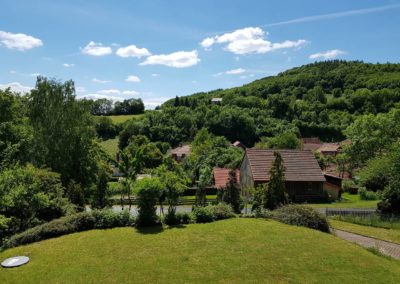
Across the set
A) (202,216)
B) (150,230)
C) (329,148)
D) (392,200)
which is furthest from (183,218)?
(329,148)

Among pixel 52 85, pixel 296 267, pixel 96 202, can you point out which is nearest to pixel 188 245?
pixel 296 267

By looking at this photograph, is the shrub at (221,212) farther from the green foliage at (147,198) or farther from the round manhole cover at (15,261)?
the round manhole cover at (15,261)

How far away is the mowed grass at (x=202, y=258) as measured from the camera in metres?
15.3

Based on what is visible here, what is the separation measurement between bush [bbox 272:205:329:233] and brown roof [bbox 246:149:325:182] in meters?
20.4

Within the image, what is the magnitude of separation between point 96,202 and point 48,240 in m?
10.4

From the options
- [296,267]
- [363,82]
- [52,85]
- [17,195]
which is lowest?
[296,267]

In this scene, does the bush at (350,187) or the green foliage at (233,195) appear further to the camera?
the bush at (350,187)

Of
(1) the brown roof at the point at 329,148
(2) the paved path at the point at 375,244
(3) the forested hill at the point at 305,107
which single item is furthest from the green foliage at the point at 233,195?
(3) the forested hill at the point at 305,107

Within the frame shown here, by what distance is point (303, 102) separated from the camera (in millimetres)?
144500

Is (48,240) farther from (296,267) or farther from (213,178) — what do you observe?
(213,178)

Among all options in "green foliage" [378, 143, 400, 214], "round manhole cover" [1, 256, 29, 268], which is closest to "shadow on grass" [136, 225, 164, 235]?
"round manhole cover" [1, 256, 29, 268]

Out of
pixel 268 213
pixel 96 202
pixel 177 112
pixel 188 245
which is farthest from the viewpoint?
pixel 177 112

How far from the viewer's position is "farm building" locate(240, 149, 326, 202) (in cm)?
4403

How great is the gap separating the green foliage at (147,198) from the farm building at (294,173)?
23.5 metres
